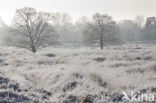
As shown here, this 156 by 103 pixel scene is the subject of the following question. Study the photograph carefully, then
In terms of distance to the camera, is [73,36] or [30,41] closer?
[30,41]

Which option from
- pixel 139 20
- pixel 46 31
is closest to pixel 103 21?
pixel 46 31

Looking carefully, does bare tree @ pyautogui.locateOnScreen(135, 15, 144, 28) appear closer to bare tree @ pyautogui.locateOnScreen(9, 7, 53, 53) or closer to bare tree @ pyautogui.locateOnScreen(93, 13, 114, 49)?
bare tree @ pyautogui.locateOnScreen(93, 13, 114, 49)

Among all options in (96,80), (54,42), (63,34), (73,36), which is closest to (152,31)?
(73,36)

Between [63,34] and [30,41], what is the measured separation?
3468 centimetres

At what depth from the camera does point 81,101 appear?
165 inches

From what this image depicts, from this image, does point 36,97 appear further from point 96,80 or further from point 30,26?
point 30,26

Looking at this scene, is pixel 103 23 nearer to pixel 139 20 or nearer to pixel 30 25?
pixel 30 25

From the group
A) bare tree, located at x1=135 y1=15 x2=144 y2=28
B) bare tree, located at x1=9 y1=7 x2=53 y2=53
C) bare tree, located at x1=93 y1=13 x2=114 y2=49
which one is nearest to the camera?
bare tree, located at x1=9 y1=7 x2=53 y2=53

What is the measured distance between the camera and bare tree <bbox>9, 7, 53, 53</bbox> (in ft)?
61.7

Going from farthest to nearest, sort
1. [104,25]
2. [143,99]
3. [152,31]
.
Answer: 1. [152,31]
2. [104,25]
3. [143,99]

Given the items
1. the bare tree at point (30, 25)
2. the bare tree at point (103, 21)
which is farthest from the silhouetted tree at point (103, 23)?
the bare tree at point (30, 25)

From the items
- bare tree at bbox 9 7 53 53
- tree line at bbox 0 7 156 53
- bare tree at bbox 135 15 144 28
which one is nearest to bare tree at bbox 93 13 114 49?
tree line at bbox 0 7 156 53

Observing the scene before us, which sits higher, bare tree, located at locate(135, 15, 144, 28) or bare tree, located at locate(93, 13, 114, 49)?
bare tree, located at locate(135, 15, 144, 28)

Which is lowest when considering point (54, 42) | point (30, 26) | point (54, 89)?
point (54, 89)
